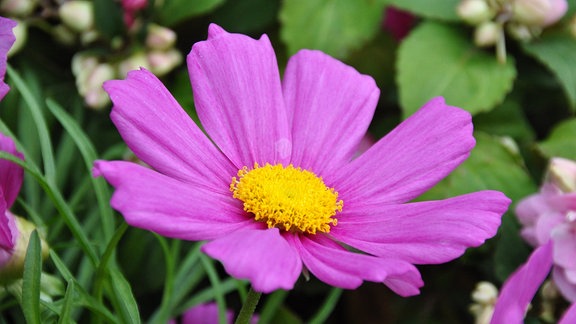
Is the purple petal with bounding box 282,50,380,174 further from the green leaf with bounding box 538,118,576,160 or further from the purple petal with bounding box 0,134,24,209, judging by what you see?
the green leaf with bounding box 538,118,576,160

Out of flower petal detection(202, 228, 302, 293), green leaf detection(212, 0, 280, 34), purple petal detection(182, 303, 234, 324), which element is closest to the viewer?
flower petal detection(202, 228, 302, 293)

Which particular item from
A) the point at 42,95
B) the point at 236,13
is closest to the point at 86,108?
the point at 42,95

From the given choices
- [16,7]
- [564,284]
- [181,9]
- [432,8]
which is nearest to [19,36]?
[16,7]

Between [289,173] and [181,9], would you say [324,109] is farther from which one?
[181,9]

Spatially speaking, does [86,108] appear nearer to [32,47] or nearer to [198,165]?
[32,47]

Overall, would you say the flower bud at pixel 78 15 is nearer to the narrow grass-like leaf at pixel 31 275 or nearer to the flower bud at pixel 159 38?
the flower bud at pixel 159 38

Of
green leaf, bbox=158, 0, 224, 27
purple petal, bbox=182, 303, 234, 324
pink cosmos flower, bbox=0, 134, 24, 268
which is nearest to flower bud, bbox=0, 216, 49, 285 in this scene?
pink cosmos flower, bbox=0, 134, 24, 268

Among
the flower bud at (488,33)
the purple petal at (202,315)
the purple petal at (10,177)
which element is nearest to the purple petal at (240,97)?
the purple petal at (10,177)
